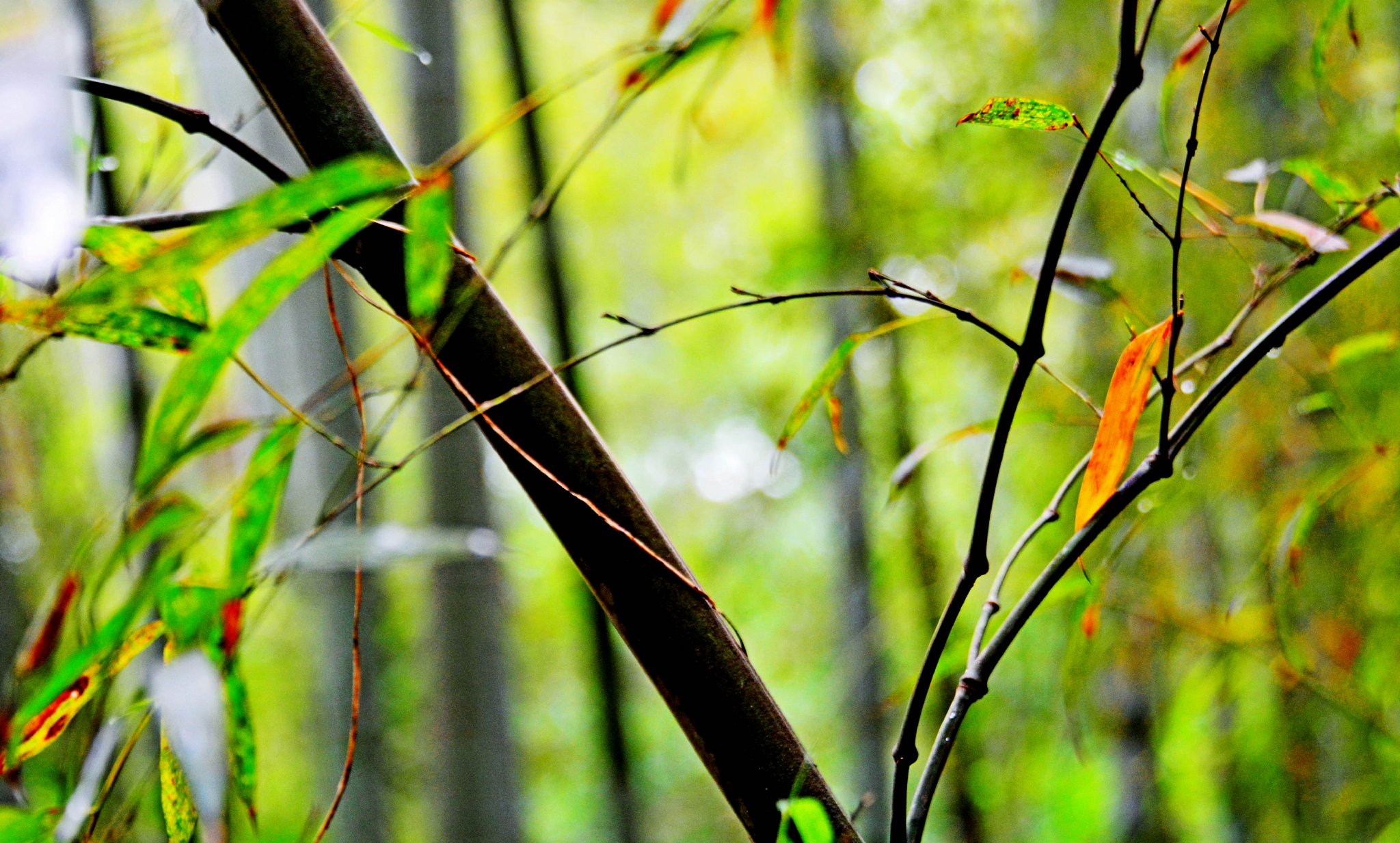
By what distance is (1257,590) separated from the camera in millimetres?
998

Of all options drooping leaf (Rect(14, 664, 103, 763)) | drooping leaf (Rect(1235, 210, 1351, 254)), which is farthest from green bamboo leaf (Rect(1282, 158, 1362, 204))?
drooping leaf (Rect(14, 664, 103, 763))

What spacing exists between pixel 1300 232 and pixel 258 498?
0.89 ft

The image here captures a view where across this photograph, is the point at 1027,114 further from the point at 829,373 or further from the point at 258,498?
the point at 258,498

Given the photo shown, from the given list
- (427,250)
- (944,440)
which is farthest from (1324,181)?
(427,250)

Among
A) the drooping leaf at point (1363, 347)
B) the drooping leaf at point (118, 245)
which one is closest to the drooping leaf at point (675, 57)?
the drooping leaf at point (118, 245)

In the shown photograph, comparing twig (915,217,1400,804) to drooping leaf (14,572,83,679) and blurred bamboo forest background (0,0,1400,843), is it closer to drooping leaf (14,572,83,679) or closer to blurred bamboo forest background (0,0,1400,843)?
blurred bamboo forest background (0,0,1400,843)

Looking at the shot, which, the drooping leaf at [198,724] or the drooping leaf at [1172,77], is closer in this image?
the drooping leaf at [198,724]

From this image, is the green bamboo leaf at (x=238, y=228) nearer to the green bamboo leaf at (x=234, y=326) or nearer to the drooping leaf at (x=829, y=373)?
the green bamboo leaf at (x=234, y=326)

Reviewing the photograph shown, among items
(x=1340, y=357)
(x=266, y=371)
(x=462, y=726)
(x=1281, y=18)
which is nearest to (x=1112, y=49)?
(x=1281, y=18)

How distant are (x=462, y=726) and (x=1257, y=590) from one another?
0.83m

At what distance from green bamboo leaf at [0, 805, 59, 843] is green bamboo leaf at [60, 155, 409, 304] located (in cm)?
11

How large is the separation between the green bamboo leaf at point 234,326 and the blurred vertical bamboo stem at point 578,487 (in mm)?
37

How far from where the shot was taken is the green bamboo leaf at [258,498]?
0.66ft

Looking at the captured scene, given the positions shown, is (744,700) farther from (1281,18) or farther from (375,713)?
(375,713)
